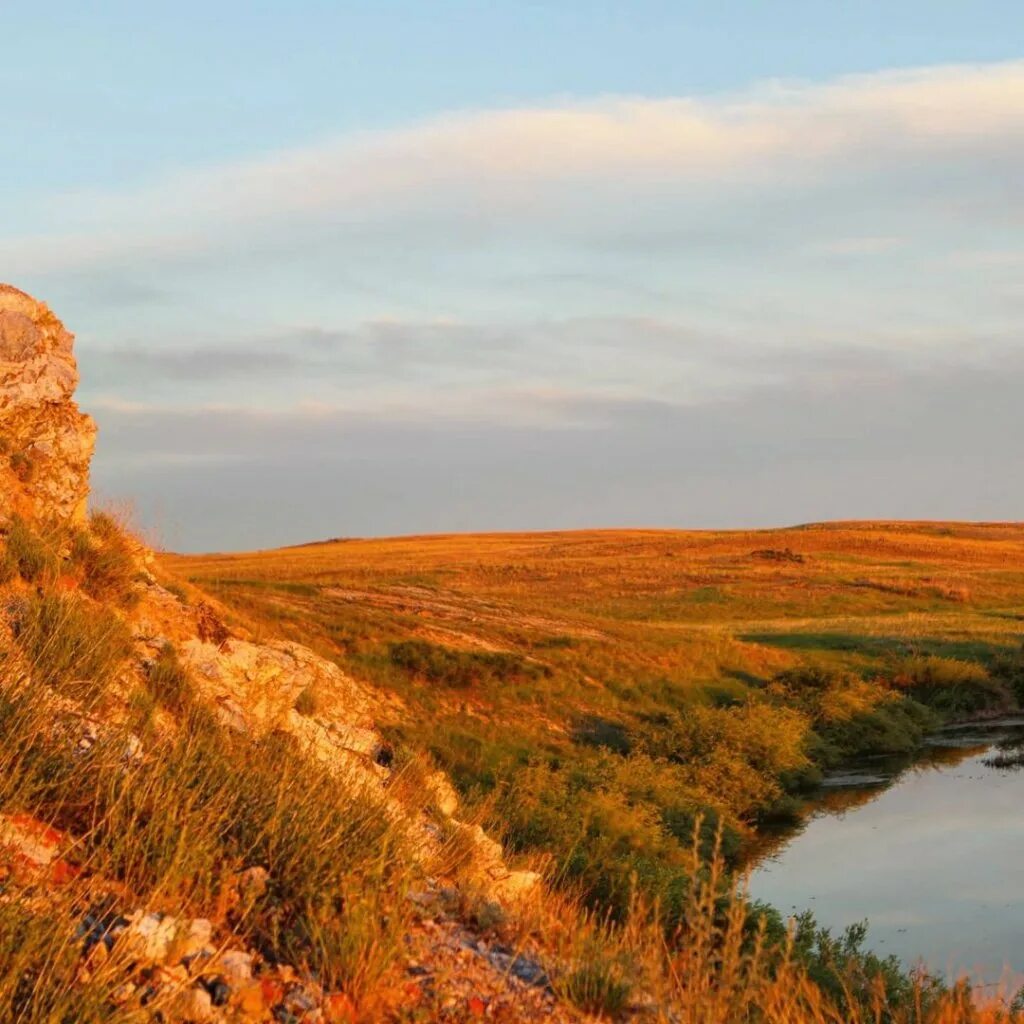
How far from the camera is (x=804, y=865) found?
22.7 m

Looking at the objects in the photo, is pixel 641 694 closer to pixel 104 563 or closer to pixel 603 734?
pixel 603 734

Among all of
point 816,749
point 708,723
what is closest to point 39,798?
point 708,723

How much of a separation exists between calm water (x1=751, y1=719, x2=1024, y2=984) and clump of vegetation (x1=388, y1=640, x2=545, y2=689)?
25.9ft

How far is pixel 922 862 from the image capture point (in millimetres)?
22531

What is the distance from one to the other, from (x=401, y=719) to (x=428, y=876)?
17.3 metres

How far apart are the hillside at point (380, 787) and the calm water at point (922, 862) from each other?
1.25 metres

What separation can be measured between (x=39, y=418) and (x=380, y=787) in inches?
314

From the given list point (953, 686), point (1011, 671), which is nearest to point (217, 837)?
point (953, 686)

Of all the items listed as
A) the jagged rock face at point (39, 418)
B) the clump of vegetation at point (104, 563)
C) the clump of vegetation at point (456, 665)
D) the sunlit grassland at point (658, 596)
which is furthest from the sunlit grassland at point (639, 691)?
the jagged rock face at point (39, 418)

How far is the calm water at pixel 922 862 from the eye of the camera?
17.7 m

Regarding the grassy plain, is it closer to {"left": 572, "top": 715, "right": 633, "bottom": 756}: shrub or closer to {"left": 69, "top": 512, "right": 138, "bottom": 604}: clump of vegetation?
{"left": 572, "top": 715, "right": 633, "bottom": 756}: shrub

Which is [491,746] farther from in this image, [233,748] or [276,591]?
[233,748]

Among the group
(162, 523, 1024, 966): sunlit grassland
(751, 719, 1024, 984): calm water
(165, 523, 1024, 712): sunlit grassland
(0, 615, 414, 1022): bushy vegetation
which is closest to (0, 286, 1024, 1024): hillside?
(0, 615, 414, 1022): bushy vegetation

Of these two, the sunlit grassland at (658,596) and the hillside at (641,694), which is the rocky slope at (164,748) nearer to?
the hillside at (641,694)
